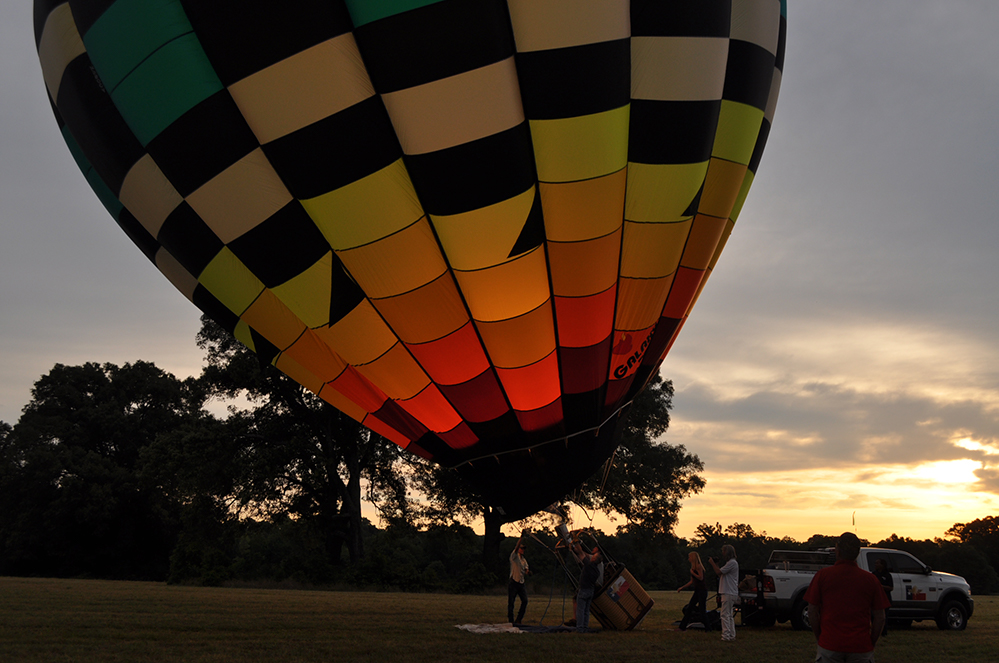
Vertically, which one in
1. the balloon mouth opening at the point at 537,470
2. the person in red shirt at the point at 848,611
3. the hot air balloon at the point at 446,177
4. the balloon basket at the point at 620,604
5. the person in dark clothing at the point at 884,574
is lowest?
the balloon basket at the point at 620,604

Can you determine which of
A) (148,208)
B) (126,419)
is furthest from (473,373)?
(126,419)

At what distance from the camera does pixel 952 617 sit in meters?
10.5

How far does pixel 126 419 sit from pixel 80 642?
33811 millimetres

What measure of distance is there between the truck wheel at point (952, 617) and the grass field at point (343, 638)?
0.23 meters

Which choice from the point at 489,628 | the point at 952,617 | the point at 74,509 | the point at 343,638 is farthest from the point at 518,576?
the point at 74,509

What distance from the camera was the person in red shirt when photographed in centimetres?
362

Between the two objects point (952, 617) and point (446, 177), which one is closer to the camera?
point (446, 177)

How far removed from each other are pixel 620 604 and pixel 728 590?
137cm

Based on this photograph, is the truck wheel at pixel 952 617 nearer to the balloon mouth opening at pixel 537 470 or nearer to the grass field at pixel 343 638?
the grass field at pixel 343 638

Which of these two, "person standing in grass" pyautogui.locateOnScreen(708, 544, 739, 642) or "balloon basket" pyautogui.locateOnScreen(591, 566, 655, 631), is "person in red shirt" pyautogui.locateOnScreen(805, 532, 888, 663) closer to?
"person standing in grass" pyautogui.locateOnScreen(708, 544, 739, 642)

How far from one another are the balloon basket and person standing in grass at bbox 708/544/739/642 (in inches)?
38.1

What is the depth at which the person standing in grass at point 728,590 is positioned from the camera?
26.9 ft

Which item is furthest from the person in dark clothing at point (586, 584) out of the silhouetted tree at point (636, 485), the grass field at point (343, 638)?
the silhouetted tree at point (636, 485)

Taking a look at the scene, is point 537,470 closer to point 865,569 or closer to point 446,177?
point 446,177
